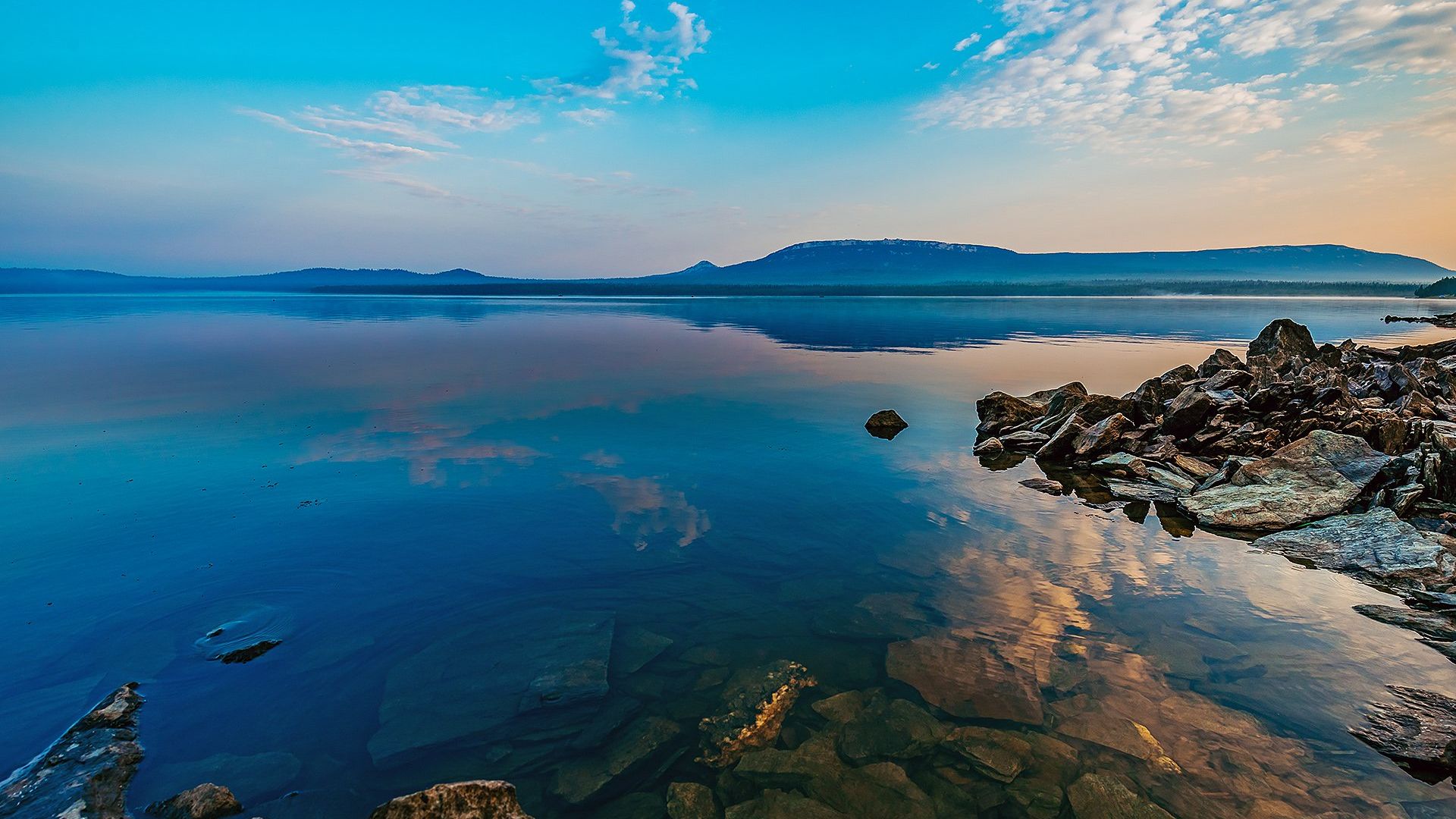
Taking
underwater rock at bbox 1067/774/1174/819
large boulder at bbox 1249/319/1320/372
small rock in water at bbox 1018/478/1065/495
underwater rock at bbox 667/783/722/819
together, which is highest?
large boulder at bbox 1249/319/1320/372

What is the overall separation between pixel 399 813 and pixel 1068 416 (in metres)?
17.7

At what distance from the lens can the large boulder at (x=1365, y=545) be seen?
897cm

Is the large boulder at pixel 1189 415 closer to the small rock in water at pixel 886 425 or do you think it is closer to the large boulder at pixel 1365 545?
the large boulder at pixel 1365 545

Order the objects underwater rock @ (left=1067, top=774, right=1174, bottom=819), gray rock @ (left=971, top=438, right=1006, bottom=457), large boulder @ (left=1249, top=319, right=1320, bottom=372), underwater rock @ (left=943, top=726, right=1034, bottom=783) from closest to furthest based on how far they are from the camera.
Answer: underwater rock @ (left=1067, top=774, right=1174, bottom=819) → underwater rock @ (left=943, top=726, right=1034, bottom=783) → gray rock @ (left=971, top=438, right=1006, bottom=457) → large boulder @ (left=1249, top=319, right=1320, bottom=372)

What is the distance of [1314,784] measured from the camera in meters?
5.38

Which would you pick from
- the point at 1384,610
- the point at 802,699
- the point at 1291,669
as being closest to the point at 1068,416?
the point at 1384,610

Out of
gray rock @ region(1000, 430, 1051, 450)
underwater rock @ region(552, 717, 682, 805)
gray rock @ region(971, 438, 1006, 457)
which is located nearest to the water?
underwater rock @ region(552, 717, 682, 805)

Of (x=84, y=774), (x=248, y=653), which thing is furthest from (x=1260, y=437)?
(x=84, y=774)

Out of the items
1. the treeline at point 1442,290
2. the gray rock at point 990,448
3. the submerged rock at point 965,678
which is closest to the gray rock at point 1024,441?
the gray rock at point 990,448

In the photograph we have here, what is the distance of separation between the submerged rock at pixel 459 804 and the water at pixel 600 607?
68 cm

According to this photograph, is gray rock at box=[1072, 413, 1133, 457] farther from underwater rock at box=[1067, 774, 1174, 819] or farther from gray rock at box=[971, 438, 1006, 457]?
underwater rock at box=[1067, 774, 1174, 819]

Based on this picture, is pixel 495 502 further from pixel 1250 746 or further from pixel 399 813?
pixel 1250 746

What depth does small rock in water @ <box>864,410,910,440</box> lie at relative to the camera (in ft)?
60.8

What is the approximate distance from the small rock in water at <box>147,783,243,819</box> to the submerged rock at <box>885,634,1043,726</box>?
19.8 ft
